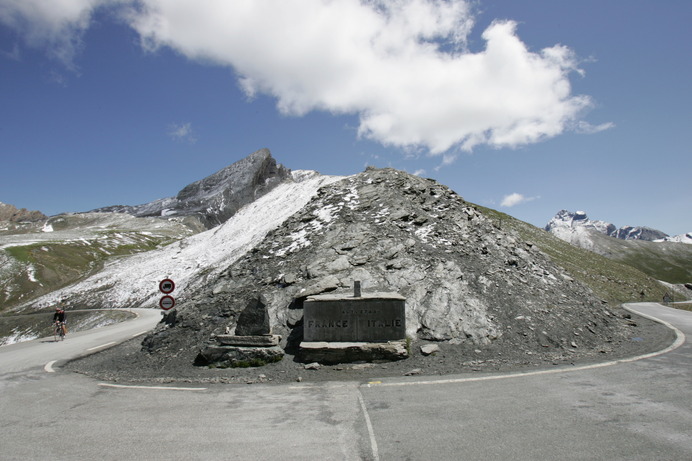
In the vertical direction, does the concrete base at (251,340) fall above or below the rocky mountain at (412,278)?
below

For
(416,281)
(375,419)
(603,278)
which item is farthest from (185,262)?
(603,278)

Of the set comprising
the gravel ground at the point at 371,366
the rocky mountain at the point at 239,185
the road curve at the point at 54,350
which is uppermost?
the rocky mountain at the point at 239,185

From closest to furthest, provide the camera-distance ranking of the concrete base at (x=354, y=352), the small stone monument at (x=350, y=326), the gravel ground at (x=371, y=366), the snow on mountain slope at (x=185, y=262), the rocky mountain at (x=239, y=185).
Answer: the gravel ground at (x=371, y=366) < the concrete base at (x=354, y=352) < the small stone monument at (x=350, y=326) < the snow on mountain slope at (x=185, y=262) < the rocky mountain at (x=239, y=185)

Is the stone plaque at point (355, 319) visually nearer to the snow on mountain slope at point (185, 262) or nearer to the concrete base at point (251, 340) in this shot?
the concrete base at point (251, 340)

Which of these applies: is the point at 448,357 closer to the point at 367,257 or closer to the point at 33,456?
the point at 367,257

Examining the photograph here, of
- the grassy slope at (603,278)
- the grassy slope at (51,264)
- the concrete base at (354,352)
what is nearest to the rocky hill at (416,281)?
the concrete base at (354,352)

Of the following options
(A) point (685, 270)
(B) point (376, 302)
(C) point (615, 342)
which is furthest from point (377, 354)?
(A) point (685, 270)

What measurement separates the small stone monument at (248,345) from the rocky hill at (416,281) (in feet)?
2.16

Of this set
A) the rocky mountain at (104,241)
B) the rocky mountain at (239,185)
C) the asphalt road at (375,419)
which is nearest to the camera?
the asphalt road at (375,419)

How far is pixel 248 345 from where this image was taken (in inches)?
533

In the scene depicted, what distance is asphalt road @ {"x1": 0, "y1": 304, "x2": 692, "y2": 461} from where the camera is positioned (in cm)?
630

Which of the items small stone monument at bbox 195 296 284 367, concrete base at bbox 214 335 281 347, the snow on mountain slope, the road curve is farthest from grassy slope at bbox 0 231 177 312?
concrete base at bbox 214 335 281 347

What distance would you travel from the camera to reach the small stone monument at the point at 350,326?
12969 millimetres

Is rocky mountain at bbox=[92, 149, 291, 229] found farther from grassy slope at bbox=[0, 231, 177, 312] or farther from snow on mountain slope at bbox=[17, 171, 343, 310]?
snow on mountain slope at bbox=[17, 171, 343, 310]
